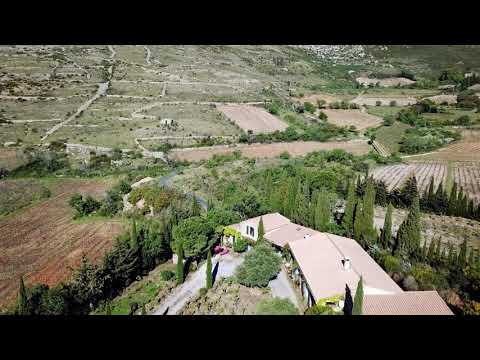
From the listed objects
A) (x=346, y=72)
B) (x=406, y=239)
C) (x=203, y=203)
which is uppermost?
(x=346, y=72)

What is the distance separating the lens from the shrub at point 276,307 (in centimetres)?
1191

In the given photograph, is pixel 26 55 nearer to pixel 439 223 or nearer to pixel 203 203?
pixel 203 203

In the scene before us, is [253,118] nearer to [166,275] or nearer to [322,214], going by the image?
[322,214]

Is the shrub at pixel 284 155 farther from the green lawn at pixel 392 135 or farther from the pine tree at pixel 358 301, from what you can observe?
the pine tree at pixel 358 301

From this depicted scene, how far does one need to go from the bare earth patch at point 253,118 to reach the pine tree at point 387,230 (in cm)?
2279

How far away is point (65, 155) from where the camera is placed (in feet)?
99.7

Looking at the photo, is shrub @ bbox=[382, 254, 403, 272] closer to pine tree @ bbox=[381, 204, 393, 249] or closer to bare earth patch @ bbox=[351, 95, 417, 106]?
pine tree @ bbox=[381, 204, 393, 249]

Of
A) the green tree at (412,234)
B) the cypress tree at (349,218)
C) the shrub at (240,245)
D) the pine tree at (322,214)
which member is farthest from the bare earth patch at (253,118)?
the green tree at (412,234)

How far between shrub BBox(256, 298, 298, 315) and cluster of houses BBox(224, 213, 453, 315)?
0.70 m

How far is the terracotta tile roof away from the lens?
1055cm

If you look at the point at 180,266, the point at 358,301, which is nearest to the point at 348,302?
the point at 358,301

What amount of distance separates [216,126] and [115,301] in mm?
26895

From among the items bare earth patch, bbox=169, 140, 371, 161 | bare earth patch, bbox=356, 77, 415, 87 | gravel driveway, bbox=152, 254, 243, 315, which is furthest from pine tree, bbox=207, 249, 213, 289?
bare earth patch, bbox=356, 77, 415, 87

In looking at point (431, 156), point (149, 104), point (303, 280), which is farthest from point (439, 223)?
point (149, 104)
